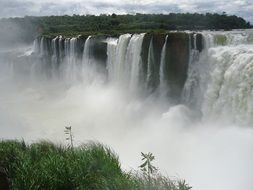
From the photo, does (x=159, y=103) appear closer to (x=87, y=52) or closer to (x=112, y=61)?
(x=112, y=61)

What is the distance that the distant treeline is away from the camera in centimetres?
4569

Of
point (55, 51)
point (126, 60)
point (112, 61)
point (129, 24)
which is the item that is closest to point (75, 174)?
point (126, 60)

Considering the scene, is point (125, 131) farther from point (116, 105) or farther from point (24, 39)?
point (24, 39)

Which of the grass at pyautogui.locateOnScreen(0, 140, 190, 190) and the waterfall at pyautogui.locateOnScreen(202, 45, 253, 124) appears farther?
the waterfall at pyautogui.locateOnScreen(202, 45, 253, 124)

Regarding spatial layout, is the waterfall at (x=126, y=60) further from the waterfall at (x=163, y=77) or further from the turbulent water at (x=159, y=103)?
the waterfall at (x=163, y=77)

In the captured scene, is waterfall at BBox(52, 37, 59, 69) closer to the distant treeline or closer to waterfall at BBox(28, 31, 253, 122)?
the distant treeline

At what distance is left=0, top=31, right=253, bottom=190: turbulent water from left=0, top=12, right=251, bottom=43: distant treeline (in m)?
8.43

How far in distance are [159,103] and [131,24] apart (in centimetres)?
3033

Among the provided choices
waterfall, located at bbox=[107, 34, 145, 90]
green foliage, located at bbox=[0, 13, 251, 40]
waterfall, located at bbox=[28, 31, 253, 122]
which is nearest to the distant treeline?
green foliage, located at bbox=[0, 13, 251, 40]

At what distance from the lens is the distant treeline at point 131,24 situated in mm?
45688

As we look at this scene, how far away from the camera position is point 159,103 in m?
23.9

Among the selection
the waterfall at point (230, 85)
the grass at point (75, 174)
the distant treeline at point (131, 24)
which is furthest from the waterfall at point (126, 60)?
the grass at point (75, 174)

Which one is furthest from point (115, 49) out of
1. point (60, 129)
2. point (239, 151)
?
point (239, 151)

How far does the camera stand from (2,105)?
1293 inches
